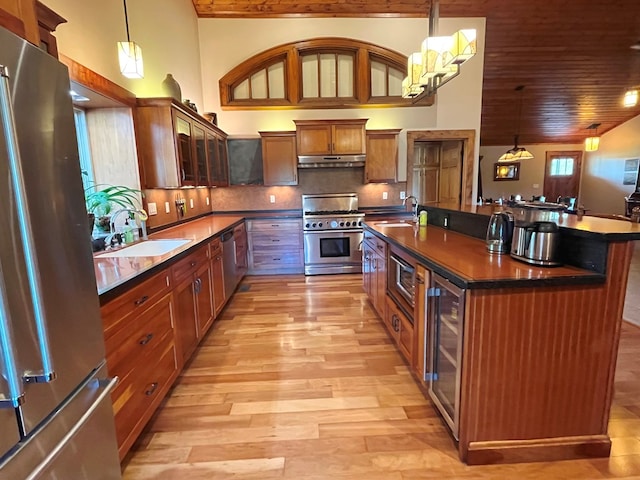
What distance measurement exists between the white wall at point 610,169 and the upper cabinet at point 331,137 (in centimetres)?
800

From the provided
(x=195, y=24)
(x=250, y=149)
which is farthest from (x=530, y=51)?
(x=195, y=24)

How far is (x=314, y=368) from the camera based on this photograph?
7.97 feet

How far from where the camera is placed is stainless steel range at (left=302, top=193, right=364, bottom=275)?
4.75 m

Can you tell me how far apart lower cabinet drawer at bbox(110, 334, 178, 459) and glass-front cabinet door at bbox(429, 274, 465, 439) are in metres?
1.56

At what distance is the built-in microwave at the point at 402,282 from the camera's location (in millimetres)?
2211

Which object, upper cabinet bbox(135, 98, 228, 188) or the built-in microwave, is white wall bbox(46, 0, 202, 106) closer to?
upper cabinet bbox(135, 98, 228, 188)

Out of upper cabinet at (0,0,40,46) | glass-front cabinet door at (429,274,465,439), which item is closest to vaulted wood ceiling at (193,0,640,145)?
upper cabinet at (0,0,40,46)

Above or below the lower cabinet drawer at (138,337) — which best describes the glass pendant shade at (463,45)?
above

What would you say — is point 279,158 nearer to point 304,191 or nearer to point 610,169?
point 304,191

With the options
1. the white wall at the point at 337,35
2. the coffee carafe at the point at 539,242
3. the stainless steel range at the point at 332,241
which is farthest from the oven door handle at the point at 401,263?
the white wall at the point at 337,35

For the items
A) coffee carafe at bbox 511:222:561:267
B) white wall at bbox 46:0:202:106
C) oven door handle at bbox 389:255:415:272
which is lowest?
oven door handle at bbox 389:255:415:272

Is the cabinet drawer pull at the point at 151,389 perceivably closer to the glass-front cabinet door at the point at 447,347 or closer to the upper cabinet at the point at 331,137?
the glass-front cabinet door at the point at 447,347

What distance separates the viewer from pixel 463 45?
2.37m

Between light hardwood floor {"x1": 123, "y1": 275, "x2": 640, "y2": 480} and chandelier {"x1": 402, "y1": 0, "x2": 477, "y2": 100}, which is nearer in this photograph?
light hardwood floor {"x1": 123, "y1": 275, "x2": 640, "y2": 480}
